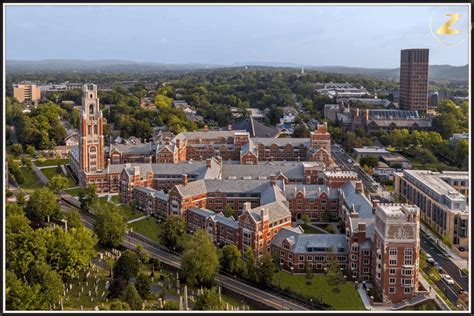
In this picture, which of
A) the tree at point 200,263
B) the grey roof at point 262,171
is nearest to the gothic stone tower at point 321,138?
the grey roof at point 262,171

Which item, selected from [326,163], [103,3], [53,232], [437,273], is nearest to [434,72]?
[326,163]

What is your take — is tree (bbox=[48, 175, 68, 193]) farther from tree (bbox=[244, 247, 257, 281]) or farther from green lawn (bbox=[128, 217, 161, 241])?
tree (bbox=[244, 247, 257, 281])

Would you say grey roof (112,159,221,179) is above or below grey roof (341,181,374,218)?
above

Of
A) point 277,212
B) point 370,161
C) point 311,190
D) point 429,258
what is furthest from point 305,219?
point 370,161

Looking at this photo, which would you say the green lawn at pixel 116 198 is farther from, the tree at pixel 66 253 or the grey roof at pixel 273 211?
the grey roof at pixel 273 211

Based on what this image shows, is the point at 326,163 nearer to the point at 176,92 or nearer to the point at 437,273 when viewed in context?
the point at 437,273

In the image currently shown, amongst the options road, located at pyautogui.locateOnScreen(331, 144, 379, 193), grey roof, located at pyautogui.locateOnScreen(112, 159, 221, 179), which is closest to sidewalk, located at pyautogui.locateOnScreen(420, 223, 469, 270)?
road, located at pyautogui.locateOnScreen(331, 144, 379, 193)

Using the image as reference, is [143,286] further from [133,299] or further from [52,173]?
[52,173]
